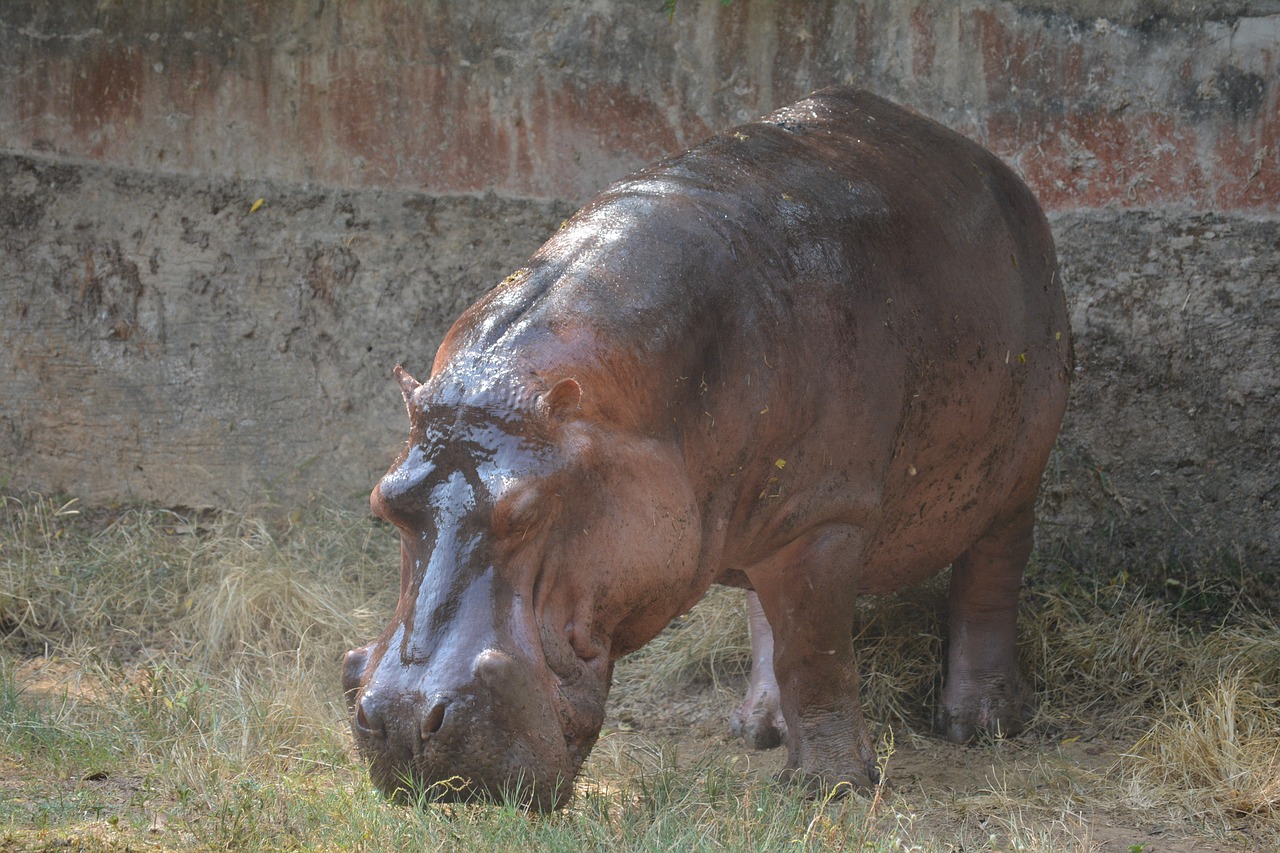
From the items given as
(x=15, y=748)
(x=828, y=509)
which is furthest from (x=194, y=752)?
(x=828, y=509)

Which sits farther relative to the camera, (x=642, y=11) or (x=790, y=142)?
(x=642, y=11)

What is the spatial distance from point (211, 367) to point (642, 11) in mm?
2148

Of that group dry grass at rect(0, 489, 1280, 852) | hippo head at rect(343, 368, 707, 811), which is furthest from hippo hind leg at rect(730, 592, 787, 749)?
hippo head at rect(343, 368, 707, 811)

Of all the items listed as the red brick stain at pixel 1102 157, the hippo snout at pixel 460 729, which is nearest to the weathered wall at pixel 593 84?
the red brick stain at pixel 1102 157

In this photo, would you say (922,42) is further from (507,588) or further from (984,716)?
(507,588)

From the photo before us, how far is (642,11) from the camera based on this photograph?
5547mm

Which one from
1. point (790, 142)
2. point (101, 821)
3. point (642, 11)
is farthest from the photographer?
point (642, 11)

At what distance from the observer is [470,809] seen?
3043 millimetres

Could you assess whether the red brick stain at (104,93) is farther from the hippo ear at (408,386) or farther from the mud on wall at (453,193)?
the hippo ear at (408,386)

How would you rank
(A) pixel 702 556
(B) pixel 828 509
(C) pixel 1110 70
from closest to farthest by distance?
(A) pixel 702 556, (B) pixel 828 509, (C) pixel 1110 70

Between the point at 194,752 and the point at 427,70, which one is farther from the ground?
the point at 427,70

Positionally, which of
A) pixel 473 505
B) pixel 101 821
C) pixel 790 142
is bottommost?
pixel 101 821

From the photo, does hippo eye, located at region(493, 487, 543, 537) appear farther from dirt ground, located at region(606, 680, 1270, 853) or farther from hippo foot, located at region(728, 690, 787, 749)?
hippo foot, located at region(728, 690, 787, 749)

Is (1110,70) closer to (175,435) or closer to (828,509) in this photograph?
(828,509)
